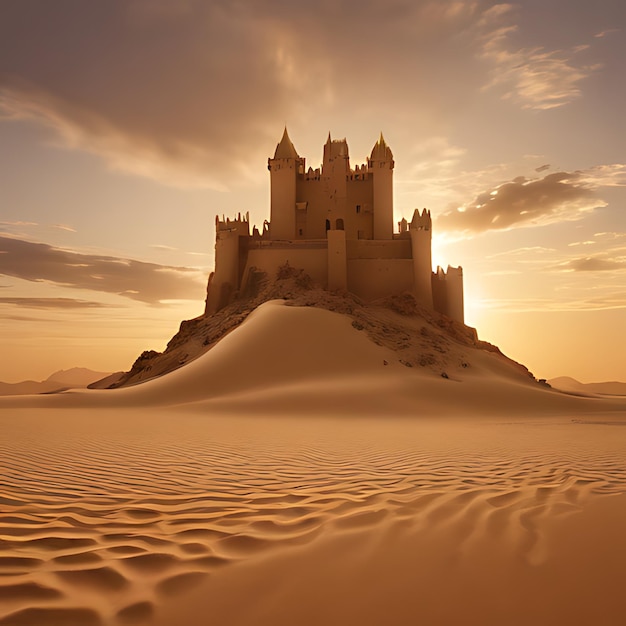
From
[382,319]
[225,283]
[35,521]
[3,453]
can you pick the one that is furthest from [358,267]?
[35,521]

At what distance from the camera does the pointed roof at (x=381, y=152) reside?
148ft

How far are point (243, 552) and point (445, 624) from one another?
1.38 metres

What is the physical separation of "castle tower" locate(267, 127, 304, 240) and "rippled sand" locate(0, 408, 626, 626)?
1495 inches

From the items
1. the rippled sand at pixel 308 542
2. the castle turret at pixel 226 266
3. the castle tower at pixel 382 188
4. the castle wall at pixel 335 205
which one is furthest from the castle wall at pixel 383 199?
the rippled sand at pixel 308 542

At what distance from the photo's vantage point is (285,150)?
44.9m

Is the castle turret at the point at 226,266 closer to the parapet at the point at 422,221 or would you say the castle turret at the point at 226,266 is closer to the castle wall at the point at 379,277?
the castle wall at the point at 379,277

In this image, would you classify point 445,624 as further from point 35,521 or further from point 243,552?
point 35,521

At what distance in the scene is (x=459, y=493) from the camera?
485 cm

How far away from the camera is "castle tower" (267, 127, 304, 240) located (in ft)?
143

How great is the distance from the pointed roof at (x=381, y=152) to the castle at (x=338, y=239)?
9cm

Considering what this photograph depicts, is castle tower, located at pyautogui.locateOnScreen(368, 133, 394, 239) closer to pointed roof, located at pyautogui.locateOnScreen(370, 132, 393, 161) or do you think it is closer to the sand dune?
pointed roof, located at pyautogui.locateOnScreen(370, 132, 393, 161)

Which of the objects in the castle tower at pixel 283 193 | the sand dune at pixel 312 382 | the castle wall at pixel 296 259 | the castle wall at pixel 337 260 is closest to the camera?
the sand dune at pixel 312 382

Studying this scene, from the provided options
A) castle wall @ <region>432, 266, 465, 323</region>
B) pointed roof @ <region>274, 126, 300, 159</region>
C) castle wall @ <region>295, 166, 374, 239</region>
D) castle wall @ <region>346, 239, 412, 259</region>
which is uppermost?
pointed roof @ <region>274, 126, 300, 159</region>

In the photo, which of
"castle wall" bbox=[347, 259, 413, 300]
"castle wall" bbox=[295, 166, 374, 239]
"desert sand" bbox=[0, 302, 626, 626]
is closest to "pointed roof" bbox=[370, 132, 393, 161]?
"castle wall" bbox=[295, 166, 374, 239]
